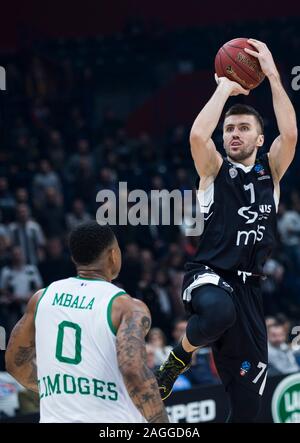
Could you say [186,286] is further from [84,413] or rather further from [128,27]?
[128,27]

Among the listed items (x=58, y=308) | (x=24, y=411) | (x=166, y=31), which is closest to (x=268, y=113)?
(x=166, y=31)

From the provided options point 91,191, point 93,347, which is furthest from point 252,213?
point 91,191

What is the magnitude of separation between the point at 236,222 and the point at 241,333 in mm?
699

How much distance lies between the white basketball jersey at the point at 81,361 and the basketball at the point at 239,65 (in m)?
2.05

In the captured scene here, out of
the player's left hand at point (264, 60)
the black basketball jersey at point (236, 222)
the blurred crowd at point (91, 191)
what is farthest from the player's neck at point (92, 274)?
the blurred crowd at point (91, 191)

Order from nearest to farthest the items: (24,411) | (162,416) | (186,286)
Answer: (162,416)
(186,286)
(24,411)

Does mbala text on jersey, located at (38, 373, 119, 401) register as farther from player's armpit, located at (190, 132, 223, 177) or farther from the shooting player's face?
the shooting player's face

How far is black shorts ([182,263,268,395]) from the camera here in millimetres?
6188

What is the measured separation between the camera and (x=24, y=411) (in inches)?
371

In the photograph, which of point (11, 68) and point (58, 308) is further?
point (11, 68)

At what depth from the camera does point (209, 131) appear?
6156mm

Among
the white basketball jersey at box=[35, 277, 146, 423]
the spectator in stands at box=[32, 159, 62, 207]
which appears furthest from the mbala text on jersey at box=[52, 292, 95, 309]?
the spectator in stands at box=[32, 159, 62, 207]

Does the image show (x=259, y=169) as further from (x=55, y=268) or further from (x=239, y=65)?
(x=55, y=268)

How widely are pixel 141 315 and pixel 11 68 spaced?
13.3 m
